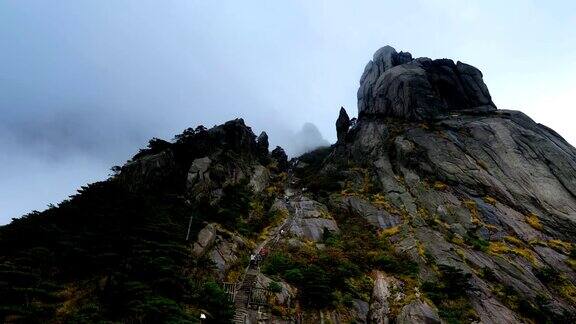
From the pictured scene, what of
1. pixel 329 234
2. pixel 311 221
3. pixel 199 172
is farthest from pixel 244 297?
pixel 199 172

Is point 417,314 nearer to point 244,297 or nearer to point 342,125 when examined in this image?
point 244,297

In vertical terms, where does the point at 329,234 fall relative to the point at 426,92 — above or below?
below

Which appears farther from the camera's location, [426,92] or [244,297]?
[426,92]

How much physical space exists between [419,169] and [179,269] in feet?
113

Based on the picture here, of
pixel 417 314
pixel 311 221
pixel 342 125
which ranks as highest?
pixel 342 125

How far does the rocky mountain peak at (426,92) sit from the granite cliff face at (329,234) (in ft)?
A: 2.27

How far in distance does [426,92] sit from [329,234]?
37.4 m

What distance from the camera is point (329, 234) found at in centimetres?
3825

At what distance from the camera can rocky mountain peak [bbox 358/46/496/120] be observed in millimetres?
62938

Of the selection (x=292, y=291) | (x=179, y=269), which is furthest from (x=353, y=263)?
(x=179, y=269)

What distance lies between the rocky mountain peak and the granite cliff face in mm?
693

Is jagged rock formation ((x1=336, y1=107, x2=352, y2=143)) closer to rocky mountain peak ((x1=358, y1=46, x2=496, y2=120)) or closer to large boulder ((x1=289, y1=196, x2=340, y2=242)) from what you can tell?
rocky mountain peak ((x1=358, y1=46, x2=496, y2=120))

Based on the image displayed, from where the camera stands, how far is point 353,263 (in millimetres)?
31078

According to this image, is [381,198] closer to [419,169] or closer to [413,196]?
[413,196]
